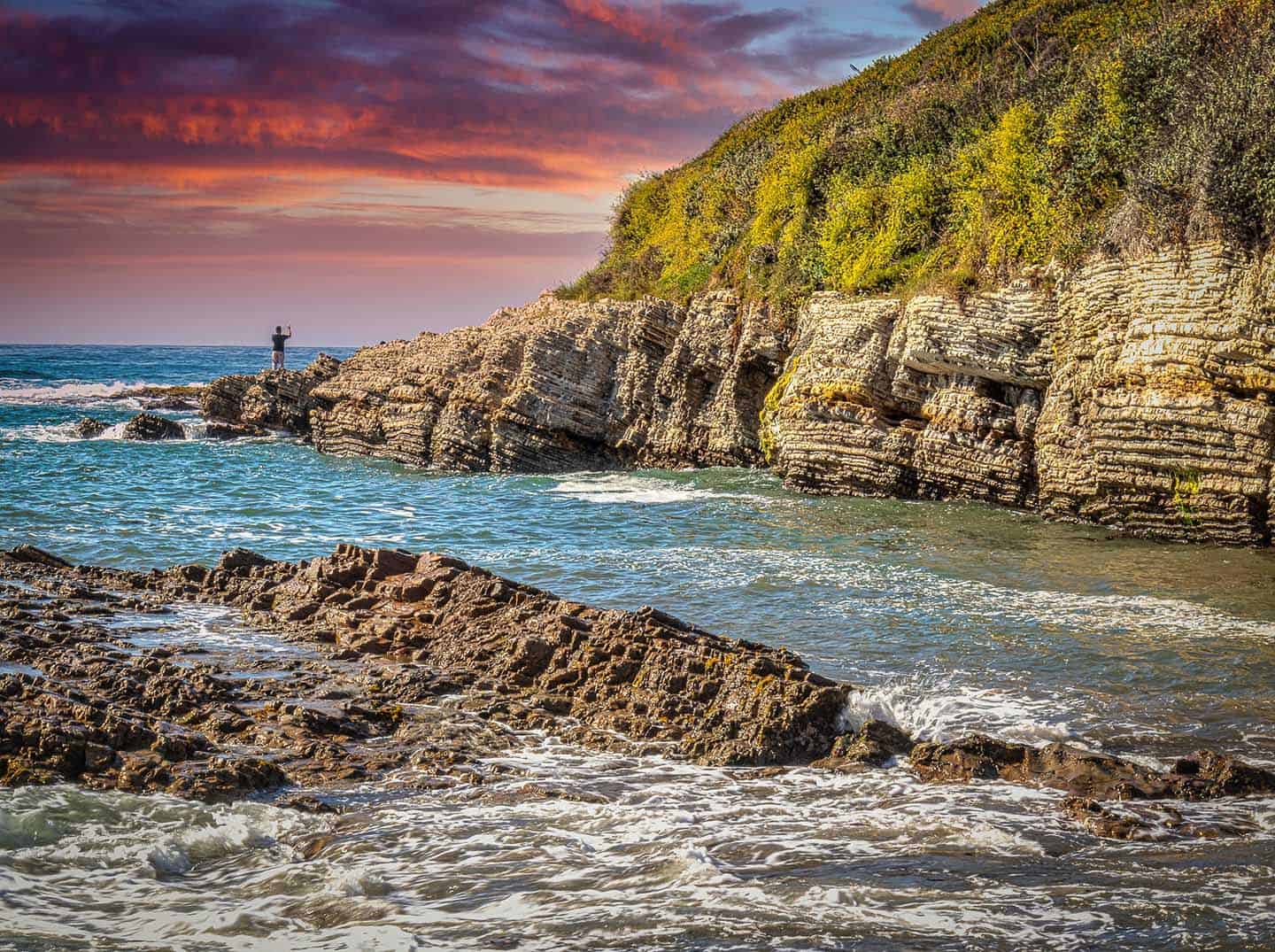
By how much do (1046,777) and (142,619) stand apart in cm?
874

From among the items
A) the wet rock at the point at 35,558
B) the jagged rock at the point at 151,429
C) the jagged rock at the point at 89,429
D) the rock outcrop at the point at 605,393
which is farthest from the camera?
the jagged rock at the point at 89,429

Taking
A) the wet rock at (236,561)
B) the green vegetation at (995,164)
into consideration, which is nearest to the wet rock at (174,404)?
the green vegetation at (995,164)

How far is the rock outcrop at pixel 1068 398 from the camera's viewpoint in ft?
51.6

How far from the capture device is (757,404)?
86.9ft

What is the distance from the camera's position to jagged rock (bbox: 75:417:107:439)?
35469 millimetres

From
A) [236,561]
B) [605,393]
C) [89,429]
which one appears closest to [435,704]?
[236,561]

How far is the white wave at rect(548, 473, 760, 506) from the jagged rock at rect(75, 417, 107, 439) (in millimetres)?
18758

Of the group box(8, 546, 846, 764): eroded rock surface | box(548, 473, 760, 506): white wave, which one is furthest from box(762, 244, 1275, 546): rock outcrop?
box(8, 546, 846, 764): eroded rock surface

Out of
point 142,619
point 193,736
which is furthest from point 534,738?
point 142,619

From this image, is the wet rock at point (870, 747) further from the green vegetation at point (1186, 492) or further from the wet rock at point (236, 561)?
the green vegetation at point (1186, 492)

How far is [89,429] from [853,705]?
33517 millimetres

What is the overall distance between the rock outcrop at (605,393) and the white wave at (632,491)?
1860 mm

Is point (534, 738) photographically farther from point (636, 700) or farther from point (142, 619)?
point (142, 619)

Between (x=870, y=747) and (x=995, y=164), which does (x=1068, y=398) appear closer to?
(x=995, y=164)
